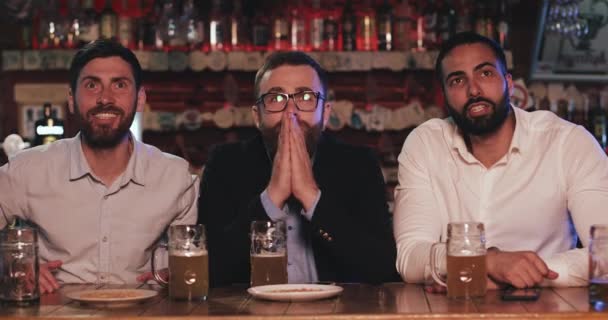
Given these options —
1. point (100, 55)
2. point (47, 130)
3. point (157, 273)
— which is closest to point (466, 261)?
point (157, 273)

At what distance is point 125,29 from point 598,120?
2.67 m

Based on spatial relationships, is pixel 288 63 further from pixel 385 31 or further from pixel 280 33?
pixel 385 31

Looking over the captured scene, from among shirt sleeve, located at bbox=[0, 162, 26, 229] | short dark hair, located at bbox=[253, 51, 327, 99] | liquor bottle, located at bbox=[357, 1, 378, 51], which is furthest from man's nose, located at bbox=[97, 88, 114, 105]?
liquor bottle, located at bbox=[357, 1, 378, 51]

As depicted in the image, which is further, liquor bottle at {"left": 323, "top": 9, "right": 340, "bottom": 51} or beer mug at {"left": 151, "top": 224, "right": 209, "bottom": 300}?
liquor bottle at {"left": 323, "top": 9, "right": 340, "bottom": 51}

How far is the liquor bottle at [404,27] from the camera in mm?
5535

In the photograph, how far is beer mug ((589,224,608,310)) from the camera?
7.42ft

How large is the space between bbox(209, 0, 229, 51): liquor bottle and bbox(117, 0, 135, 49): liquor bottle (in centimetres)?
44

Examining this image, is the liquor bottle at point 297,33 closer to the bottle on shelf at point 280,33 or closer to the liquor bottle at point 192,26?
the bottle on shelf at point 280,33

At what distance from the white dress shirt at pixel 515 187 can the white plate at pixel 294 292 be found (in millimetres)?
602

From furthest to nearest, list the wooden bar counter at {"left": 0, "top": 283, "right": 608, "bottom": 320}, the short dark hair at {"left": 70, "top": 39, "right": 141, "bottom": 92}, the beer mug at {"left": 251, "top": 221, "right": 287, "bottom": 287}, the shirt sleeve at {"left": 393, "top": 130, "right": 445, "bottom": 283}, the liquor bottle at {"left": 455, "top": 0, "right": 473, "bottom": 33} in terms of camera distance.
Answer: the liquor bottle at {"left": 455, "top": 0, "right": 473, "bottom": 33} → the short dark hair at {"left": 70, "top": 39, "right": 141, "bottom": 92} → the shirt sleeve at {"left": 393, "top": 130, "right": 445, "bottom": 283} → the beer mug at {"left": 251, "top": 221, "right": 287, "bottom": 287} → the wooden bar counter at {"left": 0, "top": 283, "right": 608, "bottom": 320}

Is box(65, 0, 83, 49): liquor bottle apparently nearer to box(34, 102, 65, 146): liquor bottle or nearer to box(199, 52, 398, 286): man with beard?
box(34, 102, 65, 146): liquor bottle

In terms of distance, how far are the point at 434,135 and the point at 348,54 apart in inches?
89.2

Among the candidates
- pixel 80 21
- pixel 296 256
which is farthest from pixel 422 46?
pixel 296 256

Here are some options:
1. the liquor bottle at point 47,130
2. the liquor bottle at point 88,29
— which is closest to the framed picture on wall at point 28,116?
the liquor bottle at point 88,29
